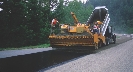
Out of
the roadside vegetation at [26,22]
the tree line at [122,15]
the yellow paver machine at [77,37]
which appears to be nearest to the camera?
the yellow paver machine at [77,37]

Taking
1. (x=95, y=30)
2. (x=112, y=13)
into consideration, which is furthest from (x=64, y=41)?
(x=112, y=13)

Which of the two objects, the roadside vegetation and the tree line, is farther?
the tree line

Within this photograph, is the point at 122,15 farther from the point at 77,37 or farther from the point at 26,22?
the point at 77,37

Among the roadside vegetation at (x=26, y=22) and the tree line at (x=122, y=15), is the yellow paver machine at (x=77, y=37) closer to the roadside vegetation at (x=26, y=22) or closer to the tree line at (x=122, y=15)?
the roadside vegetation at (x=26, y=22)

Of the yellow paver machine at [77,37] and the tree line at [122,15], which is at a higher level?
the tree line at [122,15]

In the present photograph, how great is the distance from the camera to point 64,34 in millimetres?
14320

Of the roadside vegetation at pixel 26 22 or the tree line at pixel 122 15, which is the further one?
the tree line at pixel 122 15

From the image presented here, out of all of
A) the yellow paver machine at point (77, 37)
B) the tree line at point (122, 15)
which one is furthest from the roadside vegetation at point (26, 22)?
the tree line at point (122, 15)

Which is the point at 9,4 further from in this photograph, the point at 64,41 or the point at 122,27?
the point at 122,27

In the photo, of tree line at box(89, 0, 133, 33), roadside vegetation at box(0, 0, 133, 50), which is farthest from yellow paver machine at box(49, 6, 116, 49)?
tree line at box(89, 0, 133, 33)

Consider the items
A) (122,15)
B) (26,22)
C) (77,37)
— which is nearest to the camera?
(77,37)

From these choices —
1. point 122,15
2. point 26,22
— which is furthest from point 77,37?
point 122,15

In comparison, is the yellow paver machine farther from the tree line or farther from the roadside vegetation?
the tree line

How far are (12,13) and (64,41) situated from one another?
9034 millimetres
